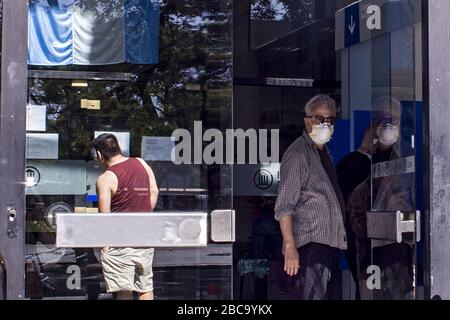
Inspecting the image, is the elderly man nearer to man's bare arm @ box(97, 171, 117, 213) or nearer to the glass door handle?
man's bare arm @ box(97, 171, 117, 213)

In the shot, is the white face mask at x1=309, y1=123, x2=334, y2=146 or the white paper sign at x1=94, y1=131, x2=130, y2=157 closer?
the white paper sign at x1=94, y1=131, x2=130, y2=157

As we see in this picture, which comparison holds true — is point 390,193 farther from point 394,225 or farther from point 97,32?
point 97,32

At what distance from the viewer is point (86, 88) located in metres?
4.83

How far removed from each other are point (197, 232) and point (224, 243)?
301 millimetres

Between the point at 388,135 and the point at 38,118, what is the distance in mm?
1848

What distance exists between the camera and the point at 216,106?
427 centimetres

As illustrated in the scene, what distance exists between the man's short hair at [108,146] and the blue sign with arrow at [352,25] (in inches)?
86.9

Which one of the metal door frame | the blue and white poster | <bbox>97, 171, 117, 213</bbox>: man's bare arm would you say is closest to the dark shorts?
<bbox>97, 171, 117, 213</bbox>: man's bare arm

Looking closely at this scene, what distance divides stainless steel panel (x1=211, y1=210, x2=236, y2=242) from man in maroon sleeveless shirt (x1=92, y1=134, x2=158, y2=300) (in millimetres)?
308

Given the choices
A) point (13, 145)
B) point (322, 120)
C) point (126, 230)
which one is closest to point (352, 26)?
point (322, 120)

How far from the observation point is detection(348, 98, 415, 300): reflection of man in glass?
3887 millimetres
